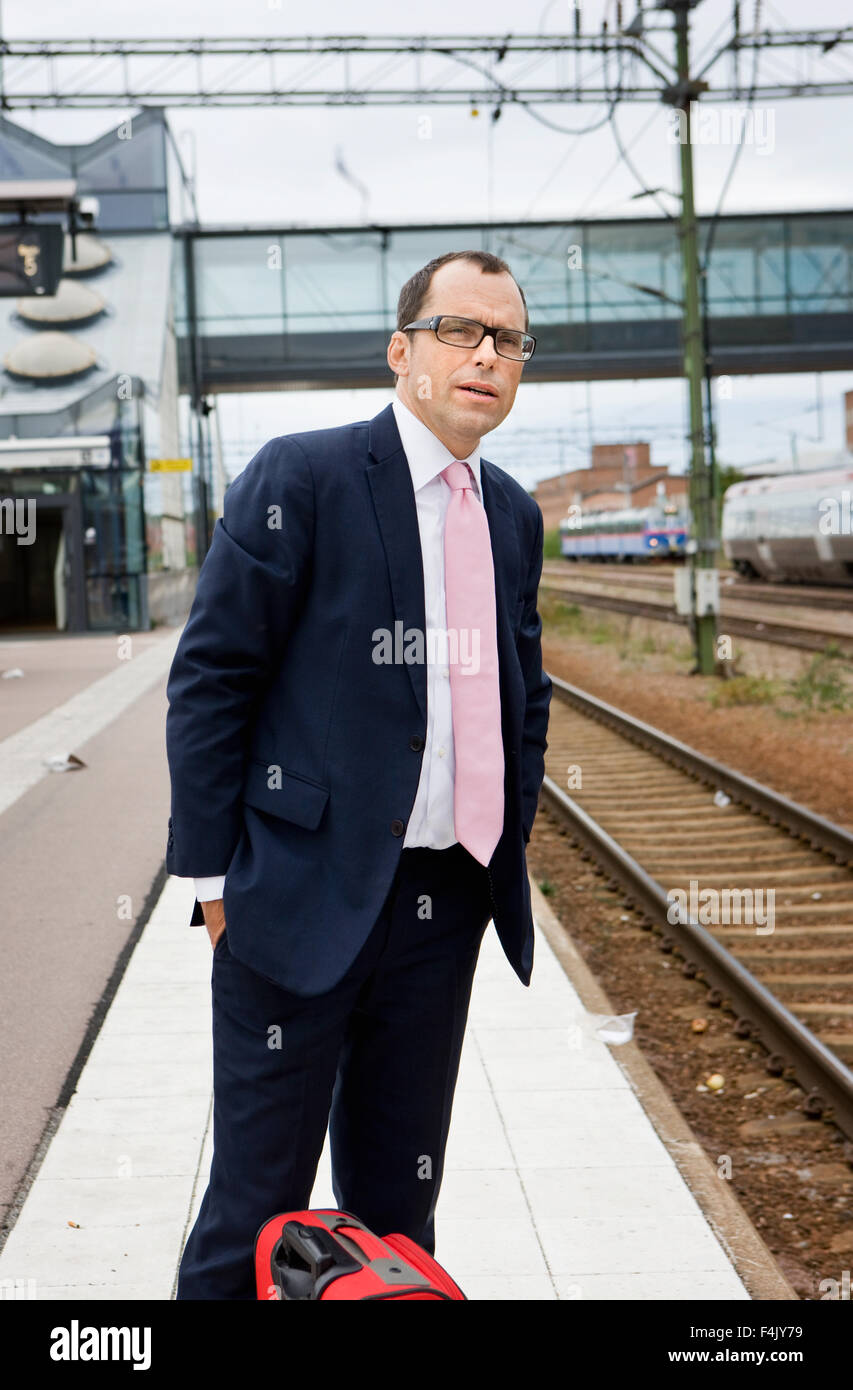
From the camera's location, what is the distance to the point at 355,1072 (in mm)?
2561

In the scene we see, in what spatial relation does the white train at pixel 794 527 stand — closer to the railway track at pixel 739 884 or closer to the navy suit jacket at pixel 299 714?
the railway track at pixel 739 884

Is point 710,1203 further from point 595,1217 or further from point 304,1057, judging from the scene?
point 304,1057

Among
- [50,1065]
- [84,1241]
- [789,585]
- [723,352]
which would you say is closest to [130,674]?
[50,1065]

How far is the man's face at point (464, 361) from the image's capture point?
92.5 inches

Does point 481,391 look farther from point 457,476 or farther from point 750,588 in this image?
point 750,588

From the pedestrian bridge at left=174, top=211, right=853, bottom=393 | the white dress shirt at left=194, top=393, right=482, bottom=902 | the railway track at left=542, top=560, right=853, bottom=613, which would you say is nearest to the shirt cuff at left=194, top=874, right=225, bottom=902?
the white dress shirt at left=194, top=393, right=482, bottom=902

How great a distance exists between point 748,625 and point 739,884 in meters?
18.3

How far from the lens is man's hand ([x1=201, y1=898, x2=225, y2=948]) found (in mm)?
2357

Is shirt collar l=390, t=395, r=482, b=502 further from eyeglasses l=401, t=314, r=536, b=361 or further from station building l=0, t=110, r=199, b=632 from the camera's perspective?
station building l=0, t=110, r=199, b=632

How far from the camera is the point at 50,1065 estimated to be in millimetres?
4809

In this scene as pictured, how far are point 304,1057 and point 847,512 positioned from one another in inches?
1170

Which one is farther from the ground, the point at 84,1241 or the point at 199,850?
the point at 199,850

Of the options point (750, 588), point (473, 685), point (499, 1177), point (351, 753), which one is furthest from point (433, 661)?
point (750, 588)

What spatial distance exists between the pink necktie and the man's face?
136 mm
